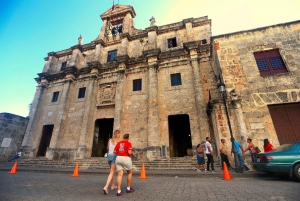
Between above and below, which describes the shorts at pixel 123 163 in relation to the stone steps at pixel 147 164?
above

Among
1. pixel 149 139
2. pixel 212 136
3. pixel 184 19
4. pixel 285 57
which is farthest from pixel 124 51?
pixel 285 57

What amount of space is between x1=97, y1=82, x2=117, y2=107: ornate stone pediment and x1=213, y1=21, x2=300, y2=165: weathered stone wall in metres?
10.2

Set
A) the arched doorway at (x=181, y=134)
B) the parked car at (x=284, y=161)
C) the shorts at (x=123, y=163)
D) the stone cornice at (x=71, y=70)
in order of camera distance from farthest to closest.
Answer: the stone cornice at (x=71, y=70)
the arched doorway at (x=181, y=134)
the parked car at (x=284, y=161)
the shorts at (x=123, y=163)

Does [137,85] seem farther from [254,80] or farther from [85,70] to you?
[254,80]

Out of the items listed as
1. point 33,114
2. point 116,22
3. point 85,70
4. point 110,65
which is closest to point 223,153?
point 110,65

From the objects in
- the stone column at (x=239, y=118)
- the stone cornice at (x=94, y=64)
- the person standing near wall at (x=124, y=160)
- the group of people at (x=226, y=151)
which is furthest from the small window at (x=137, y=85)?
the person standing near wall at (x=124, y=160)

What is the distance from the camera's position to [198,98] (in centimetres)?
1198

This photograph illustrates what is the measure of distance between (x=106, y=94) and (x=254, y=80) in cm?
1288

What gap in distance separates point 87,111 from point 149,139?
7170 millimetres

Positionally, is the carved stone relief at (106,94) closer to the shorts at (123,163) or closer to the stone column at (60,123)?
the stone column at (60,123)

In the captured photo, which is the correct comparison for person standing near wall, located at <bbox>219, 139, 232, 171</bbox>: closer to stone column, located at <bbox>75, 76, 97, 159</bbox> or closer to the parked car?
the parked car

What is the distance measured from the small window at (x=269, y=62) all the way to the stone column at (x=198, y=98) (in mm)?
4232

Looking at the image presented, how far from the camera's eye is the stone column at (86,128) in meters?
13.1

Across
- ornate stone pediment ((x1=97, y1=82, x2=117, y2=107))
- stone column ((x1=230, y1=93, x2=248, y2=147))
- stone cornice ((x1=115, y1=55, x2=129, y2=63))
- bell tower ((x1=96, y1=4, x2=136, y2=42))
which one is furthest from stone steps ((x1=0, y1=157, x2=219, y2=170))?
bell tower ((x1=96, y1=4, x2=136, y2=42))
